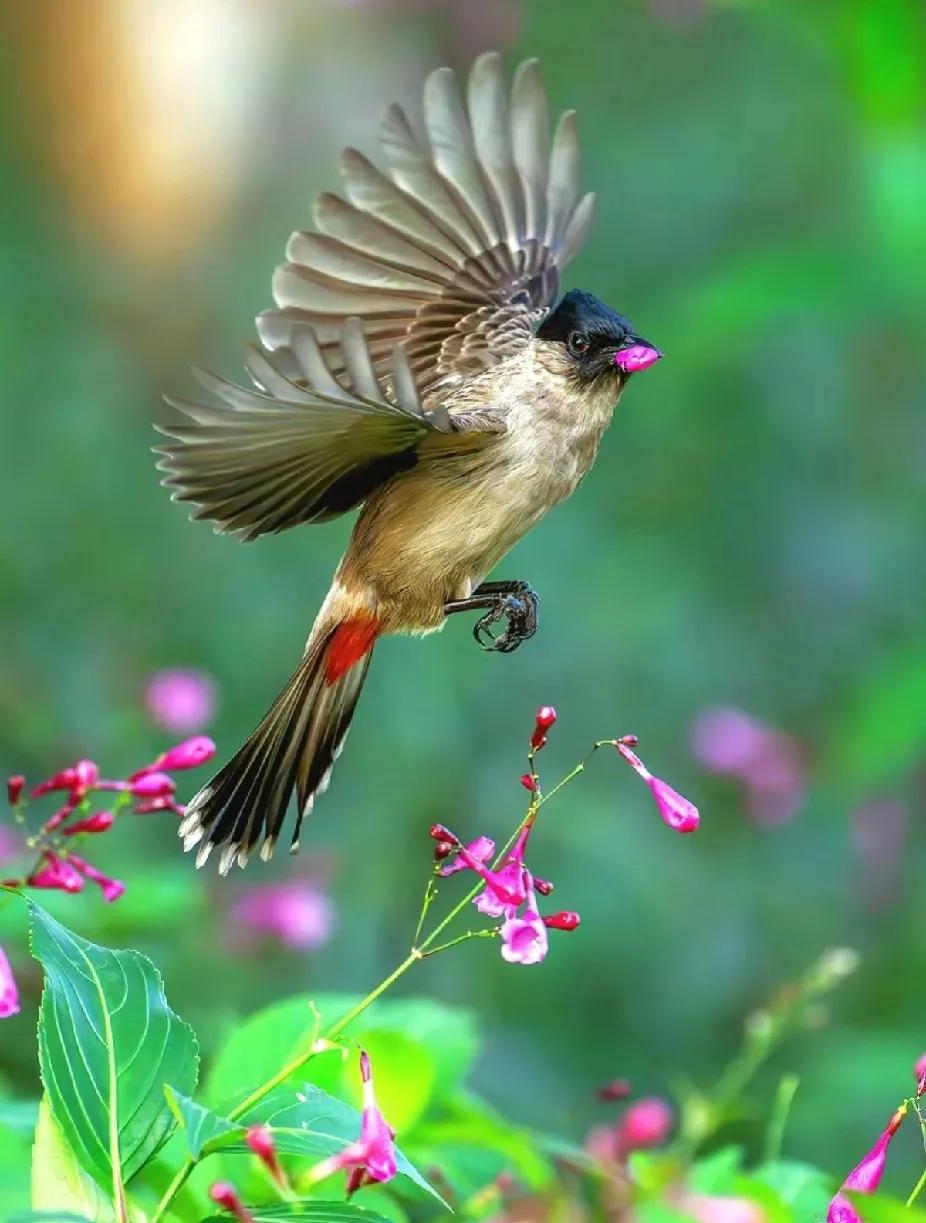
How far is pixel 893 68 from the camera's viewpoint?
3.87 m

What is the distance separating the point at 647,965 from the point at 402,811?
832mm

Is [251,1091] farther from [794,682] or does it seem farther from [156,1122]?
[794,682]

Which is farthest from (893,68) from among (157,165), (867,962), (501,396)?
(157,165)

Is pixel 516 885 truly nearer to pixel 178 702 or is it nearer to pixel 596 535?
pixel 178 702

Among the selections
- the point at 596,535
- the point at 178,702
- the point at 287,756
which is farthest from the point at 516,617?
the point at 596,535

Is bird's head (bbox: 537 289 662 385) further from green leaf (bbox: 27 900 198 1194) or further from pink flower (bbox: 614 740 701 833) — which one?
green leaf (bbox: 27 900 198 1194)

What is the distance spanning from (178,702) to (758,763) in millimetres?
2166

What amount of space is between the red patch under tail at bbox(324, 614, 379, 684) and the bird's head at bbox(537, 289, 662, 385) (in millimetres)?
391

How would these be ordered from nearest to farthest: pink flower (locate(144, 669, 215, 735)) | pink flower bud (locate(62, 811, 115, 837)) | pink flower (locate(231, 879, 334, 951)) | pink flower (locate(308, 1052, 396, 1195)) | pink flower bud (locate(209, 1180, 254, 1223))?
pink flower bud (locate(209, 1180, 254, 1223))
pink flower (locate(308, 1052, 396, 1195))
pink flower bud (locate(62, 811, 115, 837))
pink flower (locate(144, 669, 215, 735))
pink flower (locate(231, 879, 334, 951))

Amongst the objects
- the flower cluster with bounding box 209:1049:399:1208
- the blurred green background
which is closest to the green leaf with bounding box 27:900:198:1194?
the flower cluster with bounding box 209:1049:399:1208

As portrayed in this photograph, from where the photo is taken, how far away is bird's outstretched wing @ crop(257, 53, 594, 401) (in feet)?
8.71

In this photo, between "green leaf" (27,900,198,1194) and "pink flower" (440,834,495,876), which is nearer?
"green leaf" (27,900,198,1194)

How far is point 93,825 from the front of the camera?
205 centimetres

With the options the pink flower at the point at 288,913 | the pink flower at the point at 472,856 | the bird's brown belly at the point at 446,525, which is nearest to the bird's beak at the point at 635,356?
the bird's brown belly at the point at 446,525
